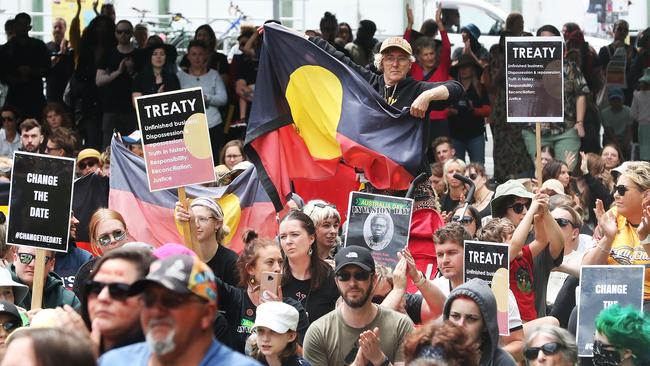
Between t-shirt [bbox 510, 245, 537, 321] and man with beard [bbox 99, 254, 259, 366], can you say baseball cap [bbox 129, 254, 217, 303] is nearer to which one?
man with beard [bbox 99, 254, 259, 366]

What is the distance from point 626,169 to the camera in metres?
9.16

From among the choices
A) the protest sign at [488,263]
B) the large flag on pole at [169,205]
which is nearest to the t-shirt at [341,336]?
the protest sign at [488,263]

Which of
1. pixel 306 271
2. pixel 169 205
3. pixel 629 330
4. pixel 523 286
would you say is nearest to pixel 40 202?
pixel 306 271

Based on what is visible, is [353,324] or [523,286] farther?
[523,286]

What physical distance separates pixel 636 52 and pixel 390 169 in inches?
286

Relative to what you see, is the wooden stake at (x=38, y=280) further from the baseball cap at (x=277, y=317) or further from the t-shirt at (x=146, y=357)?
the t-shirt at (x=146, y=357)

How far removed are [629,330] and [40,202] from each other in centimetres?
321

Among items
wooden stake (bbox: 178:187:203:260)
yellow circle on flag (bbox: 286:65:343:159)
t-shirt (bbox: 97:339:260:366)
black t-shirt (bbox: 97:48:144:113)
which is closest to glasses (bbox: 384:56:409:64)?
yellow circle on flag (bbox: 286:65:343:159)

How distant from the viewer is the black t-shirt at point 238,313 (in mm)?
8125

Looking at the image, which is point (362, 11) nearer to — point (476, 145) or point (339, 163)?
point (476, 145)

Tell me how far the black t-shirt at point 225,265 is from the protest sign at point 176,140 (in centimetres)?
60

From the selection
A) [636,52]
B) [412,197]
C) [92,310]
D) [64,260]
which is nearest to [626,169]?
[412,197]

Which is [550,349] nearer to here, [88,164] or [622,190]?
[622,190]

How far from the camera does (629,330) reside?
7.21 m
